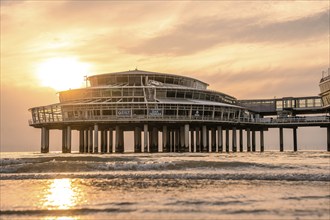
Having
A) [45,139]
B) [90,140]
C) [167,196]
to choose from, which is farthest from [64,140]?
[167,196]

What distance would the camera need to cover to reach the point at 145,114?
257ft

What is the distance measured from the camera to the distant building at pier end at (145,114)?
252ft

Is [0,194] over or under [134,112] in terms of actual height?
under

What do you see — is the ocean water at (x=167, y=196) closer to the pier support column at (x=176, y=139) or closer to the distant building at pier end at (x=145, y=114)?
the distant building at pier end at (x=145, y=114)

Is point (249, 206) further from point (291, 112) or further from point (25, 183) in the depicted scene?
point (291, 112)

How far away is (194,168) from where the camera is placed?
3309cm

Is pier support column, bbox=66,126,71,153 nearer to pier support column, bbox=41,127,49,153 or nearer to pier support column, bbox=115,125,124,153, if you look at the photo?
pier support column, bbox=41,127,49,153

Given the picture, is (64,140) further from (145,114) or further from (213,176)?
(213,176)

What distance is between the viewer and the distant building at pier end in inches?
3029

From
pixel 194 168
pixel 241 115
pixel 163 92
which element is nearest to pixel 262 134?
pixel 241 115

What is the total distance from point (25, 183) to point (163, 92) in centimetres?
5823

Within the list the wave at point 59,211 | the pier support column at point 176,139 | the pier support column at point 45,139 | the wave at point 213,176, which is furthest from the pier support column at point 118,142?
the wave at point 59,211

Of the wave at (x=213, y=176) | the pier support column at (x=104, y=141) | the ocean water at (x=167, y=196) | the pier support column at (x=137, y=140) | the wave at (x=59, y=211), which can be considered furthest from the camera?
the pier support column at (x=104, y=141)

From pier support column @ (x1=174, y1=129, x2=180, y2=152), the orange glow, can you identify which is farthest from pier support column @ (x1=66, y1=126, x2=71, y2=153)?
the orange glow
